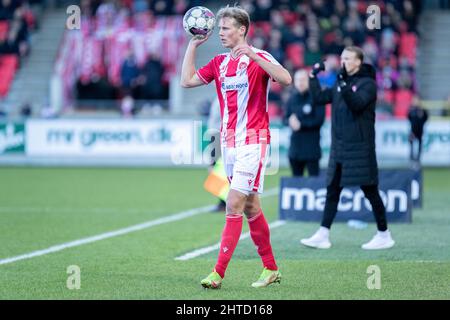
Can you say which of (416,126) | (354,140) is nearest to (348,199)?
(354,140)

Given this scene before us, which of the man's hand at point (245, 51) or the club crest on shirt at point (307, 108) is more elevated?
the man's hand at point (245, 51)

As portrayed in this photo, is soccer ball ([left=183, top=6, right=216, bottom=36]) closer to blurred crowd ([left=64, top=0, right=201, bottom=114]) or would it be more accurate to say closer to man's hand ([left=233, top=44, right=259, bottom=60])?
man's hand ([left=233, top=44, right=259, bottom=60])

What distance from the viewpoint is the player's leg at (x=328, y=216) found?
11.5 m

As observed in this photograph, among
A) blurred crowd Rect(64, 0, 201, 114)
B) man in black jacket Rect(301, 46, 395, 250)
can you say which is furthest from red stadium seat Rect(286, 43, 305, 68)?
man in black jacket Rect(301, 46, 395, 250)

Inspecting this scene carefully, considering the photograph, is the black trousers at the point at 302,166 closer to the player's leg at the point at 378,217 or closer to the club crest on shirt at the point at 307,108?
the club crest on shirt at the point at 307,108

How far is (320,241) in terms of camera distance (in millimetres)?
11523

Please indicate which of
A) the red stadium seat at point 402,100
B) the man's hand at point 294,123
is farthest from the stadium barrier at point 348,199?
the red stadium seat at point 402,100

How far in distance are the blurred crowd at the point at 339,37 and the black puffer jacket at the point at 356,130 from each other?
48.4 ft

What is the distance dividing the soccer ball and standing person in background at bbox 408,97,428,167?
51.3 feet

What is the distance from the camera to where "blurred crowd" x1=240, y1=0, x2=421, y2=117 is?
28.1 m
